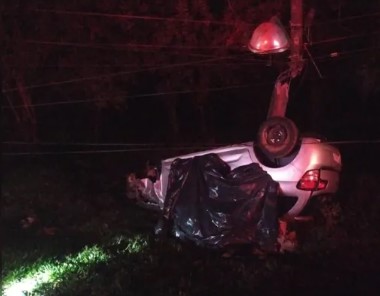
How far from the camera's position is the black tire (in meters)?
9.02

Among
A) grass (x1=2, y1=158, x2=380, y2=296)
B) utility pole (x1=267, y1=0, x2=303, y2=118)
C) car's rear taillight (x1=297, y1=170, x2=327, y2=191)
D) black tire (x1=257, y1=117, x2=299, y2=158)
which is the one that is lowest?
grass (x1=2, y1=158, x2=380, y2=296)

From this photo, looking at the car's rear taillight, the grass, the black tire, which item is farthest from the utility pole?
the grass

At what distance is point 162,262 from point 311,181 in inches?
89.2

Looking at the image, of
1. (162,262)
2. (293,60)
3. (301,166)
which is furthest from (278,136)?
(162,262)

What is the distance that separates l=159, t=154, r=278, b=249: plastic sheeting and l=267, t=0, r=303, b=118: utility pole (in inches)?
35.2

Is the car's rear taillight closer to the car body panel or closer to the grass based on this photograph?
the car body panel

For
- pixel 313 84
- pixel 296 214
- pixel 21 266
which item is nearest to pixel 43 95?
pixel 313 84

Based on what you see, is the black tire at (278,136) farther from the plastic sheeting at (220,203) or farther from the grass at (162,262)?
the grass at (162,262)

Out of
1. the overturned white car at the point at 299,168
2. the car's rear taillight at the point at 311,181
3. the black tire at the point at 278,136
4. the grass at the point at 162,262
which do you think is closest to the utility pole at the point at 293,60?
the black tire at the point at 278,136

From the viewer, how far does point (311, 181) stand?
30.6 ft

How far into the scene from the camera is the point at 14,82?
1730 centimetres

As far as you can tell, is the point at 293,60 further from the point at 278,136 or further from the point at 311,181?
the point at 311,181

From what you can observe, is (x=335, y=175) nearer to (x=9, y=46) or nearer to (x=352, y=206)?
(x=352, y=206)

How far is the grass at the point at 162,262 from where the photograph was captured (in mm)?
8267
